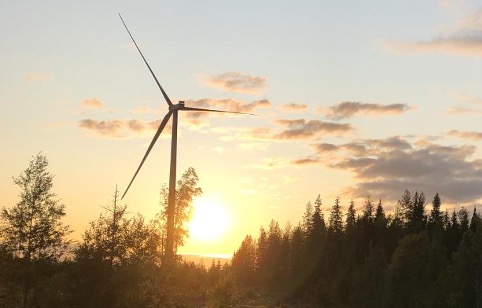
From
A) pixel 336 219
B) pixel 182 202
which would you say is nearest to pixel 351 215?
pixel 336 219

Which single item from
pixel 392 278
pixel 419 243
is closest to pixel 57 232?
pixel 392 278

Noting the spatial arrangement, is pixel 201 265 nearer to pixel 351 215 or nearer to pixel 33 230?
pixel 351 215

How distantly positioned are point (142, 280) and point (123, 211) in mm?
8301

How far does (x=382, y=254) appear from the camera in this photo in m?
147

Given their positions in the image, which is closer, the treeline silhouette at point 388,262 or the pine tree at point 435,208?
the treeline silhouette at point 388,262

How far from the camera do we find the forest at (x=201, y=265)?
51906 millimetres

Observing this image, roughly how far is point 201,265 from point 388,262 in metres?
53.6

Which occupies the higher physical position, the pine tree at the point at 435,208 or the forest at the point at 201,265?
the pine tree at the point at 435,208

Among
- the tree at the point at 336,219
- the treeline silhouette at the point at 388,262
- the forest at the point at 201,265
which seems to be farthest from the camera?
the tree at the point at 336,219

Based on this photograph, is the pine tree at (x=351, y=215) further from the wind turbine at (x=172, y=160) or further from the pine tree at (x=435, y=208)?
the wind turbine at (x=172, y=160)

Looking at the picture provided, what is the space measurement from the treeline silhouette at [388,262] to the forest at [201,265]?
0.24m

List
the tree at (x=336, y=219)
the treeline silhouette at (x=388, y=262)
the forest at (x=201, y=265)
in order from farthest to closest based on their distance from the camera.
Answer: the tree at (x=336, y=219) < the treeline silhouette at (x=388, y=262) < the forest at (x=201, y=265)

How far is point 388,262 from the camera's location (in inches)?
6102

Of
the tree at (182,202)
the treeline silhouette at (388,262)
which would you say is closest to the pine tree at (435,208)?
the treeline silhouette at (388,262)
